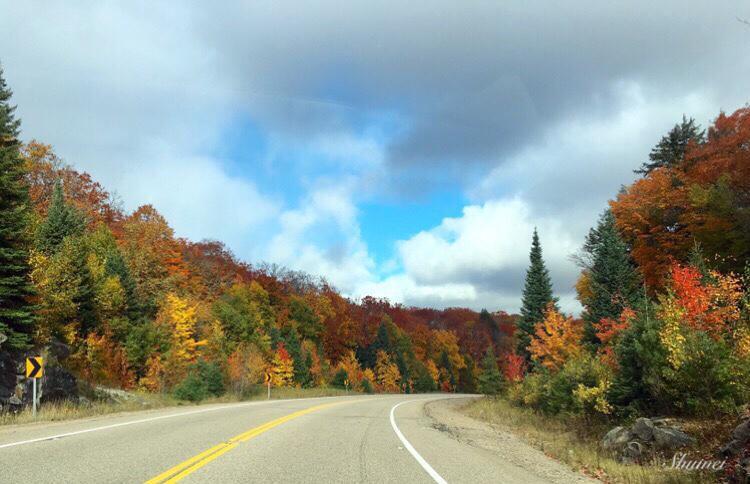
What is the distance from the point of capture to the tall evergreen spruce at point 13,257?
20934mm

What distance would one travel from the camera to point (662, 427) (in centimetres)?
1321

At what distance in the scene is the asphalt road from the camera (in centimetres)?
719

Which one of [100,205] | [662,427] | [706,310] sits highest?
[100,205]

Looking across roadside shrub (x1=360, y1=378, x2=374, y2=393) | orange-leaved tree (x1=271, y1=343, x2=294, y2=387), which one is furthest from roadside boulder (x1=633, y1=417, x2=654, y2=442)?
roadside shrub (x1=360, y1=378, x2=374, y2=393)

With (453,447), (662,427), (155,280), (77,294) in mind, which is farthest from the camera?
(155,280)

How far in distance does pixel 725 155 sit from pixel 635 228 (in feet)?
30.5

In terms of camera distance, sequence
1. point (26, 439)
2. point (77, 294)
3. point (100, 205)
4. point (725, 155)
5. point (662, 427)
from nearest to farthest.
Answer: point (26, 439), point (662, 427), point (77, 294), point (725, 155), point (100, 205)

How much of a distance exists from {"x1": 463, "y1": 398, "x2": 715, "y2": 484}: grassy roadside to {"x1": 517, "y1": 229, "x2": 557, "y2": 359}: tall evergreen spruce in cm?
2286

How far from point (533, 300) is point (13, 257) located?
4322cm

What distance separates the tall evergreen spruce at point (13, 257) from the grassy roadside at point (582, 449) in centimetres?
2085

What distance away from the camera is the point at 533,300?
1983 inches

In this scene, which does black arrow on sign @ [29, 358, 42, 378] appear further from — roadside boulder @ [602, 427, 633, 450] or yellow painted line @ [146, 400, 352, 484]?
roadside boulder @ [602, 427, 633, 450]

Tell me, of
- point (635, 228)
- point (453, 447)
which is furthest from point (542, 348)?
point (453, 447)

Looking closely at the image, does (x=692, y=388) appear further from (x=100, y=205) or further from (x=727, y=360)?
(x=100, y=205)
